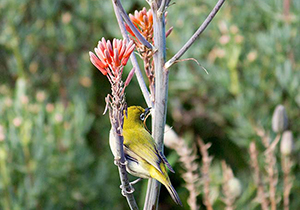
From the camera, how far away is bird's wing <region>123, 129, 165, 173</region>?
1.02 m

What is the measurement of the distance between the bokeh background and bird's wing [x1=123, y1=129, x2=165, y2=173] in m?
1.12

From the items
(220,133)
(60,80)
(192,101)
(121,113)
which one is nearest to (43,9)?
(60,80)

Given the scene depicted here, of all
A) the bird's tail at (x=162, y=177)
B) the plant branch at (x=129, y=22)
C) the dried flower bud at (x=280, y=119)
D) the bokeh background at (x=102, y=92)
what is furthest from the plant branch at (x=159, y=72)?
the bokeh background at (x=102, y=92)

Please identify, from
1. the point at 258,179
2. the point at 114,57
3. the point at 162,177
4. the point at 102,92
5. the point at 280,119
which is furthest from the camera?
the point at 102,92

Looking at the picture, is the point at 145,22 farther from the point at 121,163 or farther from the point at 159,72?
the point at 121,163

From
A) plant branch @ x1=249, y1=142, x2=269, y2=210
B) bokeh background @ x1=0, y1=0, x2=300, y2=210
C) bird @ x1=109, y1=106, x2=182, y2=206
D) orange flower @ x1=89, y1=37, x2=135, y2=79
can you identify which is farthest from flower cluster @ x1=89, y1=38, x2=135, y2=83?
bokeh background @ x1=0, y1=0, x2=300, y2=210

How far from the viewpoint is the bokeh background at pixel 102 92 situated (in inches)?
101

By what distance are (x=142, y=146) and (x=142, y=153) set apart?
17mm

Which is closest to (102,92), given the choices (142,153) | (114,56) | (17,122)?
(17,122)

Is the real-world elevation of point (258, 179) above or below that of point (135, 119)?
below

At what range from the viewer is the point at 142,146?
1.06m

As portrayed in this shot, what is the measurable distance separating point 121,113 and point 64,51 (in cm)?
264

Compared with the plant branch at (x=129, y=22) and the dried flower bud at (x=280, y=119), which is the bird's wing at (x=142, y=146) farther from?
the dried flower bud at (x=280, y=119)

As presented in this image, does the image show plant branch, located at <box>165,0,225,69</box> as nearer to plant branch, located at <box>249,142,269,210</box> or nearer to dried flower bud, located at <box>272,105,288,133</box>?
plant branch, located at <box>249,142,269,210</box>
